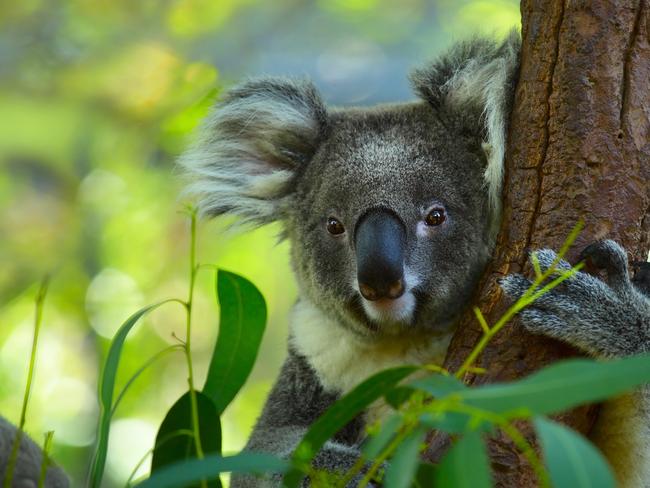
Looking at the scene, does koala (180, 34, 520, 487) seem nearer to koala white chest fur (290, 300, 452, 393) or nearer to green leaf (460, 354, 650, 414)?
koala white chest fur (290, 300, 452, 393)

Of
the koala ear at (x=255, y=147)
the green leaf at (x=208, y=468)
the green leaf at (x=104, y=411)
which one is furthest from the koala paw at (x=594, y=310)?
the koala ear at (x=255, y=147)

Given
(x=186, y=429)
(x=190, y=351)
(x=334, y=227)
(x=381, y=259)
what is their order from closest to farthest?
(x=190, y=351) → (x=186, y=429) → (x=381, y=259) → (x=334, y=227)

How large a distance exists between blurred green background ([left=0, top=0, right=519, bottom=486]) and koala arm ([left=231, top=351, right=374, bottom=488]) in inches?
127

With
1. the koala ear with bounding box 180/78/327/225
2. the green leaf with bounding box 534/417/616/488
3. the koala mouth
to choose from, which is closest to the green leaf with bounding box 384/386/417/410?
the green leaf with bounding box 534/417/616/488

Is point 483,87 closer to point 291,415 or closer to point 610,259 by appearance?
point 610,259

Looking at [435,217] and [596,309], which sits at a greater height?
[435,217]

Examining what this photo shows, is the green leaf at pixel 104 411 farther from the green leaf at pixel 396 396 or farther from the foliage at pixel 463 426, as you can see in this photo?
the green leaf at pixel 396 396

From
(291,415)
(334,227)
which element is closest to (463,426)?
(334,227)

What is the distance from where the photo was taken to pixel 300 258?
9.83ft

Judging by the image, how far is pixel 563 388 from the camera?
1.20 meters

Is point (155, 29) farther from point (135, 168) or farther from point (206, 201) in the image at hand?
point (206, 201)

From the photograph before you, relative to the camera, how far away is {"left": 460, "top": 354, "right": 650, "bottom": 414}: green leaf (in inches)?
46.4

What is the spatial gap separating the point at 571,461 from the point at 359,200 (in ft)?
5.24

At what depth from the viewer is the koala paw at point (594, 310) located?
211 centimetres
